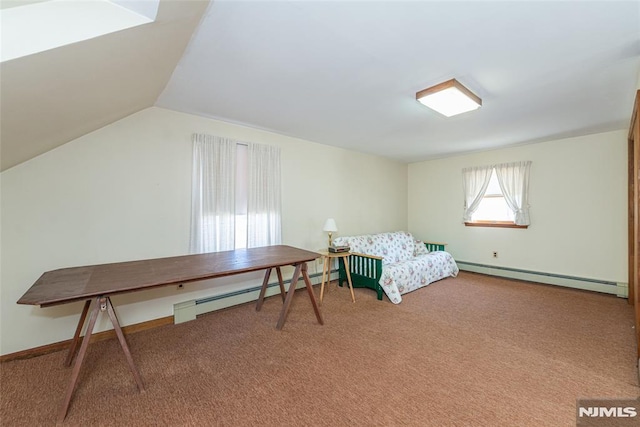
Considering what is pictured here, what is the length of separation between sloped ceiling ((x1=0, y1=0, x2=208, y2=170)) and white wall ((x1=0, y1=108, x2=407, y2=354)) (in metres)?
0.24

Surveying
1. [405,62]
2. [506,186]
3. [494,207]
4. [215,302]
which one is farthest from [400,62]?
[494,207]

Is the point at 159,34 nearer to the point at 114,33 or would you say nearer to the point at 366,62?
the point at 114,33

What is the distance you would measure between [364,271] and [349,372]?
1.90 meters

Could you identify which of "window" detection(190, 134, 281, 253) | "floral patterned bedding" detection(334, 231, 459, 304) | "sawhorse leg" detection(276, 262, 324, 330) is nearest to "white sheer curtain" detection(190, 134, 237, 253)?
"window" detection(190, 134, 281, 253)

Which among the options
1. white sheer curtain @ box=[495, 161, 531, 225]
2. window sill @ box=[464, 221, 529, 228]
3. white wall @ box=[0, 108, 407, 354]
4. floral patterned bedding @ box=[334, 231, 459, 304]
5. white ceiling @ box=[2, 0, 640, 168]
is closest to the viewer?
white ceiling @ box=[2, 0, 640, 168]

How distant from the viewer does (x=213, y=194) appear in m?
2.99

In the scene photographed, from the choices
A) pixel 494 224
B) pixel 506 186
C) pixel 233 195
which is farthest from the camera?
pixel 494 224

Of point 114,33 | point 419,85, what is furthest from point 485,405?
point 114,33

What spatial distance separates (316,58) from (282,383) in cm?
236

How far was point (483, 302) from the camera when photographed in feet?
10.8

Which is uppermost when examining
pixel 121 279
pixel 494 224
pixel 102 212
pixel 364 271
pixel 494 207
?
pixel 494 207

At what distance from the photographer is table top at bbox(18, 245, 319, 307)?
A: 1538 mm

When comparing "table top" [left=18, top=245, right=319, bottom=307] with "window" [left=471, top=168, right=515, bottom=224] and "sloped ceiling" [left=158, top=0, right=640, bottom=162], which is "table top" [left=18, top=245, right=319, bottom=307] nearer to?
"sloped ceiling" [left=158, top=0, right=640, bottom=162]

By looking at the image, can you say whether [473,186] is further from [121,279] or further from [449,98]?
[121,279]
